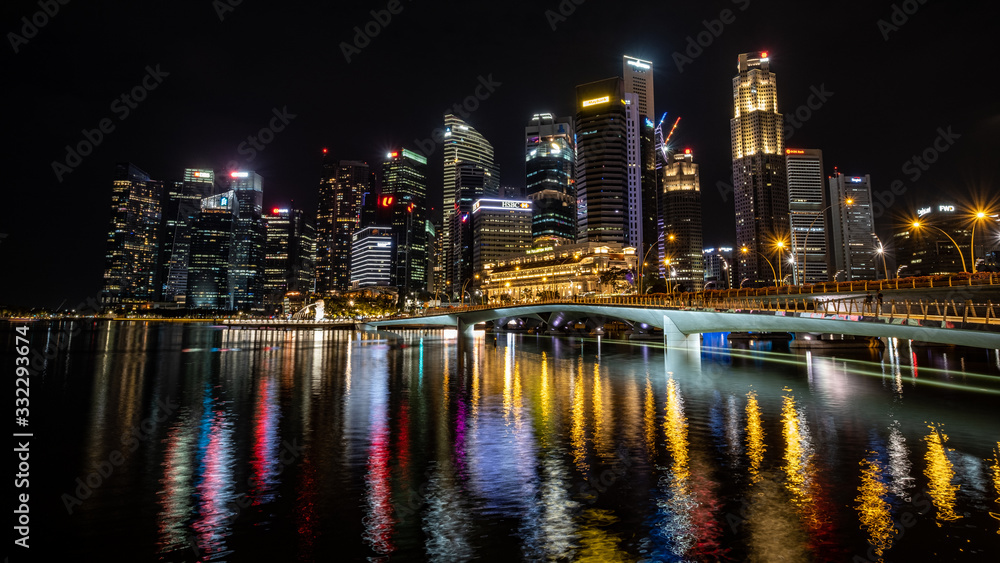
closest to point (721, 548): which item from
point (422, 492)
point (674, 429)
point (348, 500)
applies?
point (422, 492)

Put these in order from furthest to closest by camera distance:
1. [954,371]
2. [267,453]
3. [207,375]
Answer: [954,371] < [207,375] < [267,453]

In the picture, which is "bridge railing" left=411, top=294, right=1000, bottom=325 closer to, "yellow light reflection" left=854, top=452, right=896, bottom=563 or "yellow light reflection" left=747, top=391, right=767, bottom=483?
"yellow light reflection" left=747, top=391, right=767, bottom=483

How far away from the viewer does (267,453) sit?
773 inches

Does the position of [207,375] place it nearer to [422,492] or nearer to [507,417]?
[507,417]

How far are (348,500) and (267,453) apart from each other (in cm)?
725

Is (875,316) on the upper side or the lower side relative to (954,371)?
upper

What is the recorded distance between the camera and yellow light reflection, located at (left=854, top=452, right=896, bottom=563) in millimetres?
11508

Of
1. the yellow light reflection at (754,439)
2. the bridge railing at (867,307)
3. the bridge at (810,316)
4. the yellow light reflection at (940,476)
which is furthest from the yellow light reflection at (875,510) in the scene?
the bridge railing at (867,307)

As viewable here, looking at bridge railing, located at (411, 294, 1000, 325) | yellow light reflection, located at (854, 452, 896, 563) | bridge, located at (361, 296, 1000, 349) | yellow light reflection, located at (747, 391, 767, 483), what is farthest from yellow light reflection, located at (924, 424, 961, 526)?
bridge railing, located at (411, 294, 1000, 325)

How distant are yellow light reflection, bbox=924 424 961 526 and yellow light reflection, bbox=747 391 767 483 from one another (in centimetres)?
459

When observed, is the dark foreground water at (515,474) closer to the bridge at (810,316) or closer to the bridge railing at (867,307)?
the bridge at (810,316)

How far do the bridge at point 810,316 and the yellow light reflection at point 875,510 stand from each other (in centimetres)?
2310

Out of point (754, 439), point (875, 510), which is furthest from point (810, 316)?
point (875, 510)

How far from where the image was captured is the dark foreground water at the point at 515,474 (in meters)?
11.4
